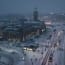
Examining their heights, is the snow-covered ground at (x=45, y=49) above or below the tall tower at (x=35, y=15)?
below

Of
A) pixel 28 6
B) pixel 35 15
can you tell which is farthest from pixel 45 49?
pixel 28 6

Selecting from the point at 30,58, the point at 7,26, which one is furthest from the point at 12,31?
the point at 30,58

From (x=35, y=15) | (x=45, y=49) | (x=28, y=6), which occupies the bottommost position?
(x=45, y=49)

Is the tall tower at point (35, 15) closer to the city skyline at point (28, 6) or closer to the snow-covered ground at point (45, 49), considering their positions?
the city skyline at point (28, 6)

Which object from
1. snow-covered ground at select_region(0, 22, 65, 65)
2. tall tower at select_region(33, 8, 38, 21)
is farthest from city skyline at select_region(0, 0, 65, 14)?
snow-covered ground at select_region(0, 22, 65, 65)

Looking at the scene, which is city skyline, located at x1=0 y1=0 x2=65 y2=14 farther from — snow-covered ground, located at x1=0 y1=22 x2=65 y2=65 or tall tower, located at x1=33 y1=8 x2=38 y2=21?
snow-covered ground, located at x1=0 y1=22 x2=65 y2=65

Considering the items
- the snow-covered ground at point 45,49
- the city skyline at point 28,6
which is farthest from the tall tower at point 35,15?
the snow-covered ground at point 45,49

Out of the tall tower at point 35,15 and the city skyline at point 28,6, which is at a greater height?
the city skyline at point 28,6

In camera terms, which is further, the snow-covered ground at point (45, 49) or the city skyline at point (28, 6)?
the city skyline at point (28, 6)

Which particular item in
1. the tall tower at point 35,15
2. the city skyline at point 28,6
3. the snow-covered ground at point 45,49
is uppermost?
the city skyline at point 28,6

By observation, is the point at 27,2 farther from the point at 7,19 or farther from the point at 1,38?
the point at 1,38

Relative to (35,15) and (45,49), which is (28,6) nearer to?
(35,15)
